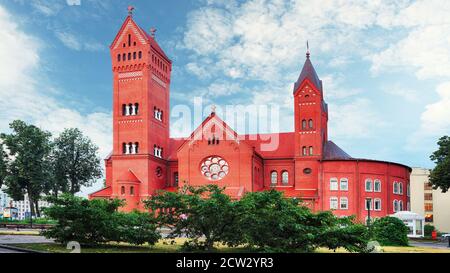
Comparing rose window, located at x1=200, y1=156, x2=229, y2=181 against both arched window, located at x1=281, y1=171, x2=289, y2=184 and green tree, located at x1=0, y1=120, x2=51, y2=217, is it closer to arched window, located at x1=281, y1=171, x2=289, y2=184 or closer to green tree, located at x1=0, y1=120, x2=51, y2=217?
arched window, located at x1=281, y1=171, x2=289, y2=184

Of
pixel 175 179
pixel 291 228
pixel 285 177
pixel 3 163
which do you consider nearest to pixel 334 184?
pixel 285 177

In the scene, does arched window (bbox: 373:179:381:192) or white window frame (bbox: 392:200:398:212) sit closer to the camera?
arched window (bbox: 373:179:381:192)

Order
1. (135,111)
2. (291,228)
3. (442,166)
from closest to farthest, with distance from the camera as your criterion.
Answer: (291,228)
(442,166)
(135,111)

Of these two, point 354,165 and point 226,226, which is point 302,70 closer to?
point 354,165

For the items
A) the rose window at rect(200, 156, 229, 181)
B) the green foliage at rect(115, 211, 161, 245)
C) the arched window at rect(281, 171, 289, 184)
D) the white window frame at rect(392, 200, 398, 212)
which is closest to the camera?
the green foliage at rect(115, 211, 161, 245)

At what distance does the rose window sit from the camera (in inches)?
2287

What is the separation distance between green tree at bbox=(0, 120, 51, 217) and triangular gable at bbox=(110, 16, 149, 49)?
1666cm

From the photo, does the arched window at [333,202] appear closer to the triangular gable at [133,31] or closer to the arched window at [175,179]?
the arched window at [175,179]

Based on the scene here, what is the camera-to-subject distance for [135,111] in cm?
6056

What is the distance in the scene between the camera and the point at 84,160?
81188mm

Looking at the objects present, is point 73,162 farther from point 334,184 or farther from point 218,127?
point 334,184

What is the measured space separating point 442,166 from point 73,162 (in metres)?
56.9

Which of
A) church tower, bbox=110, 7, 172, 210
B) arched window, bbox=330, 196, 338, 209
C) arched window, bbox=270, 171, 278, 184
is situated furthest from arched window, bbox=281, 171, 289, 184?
church tower, bbox=110, 7, 172, 210
